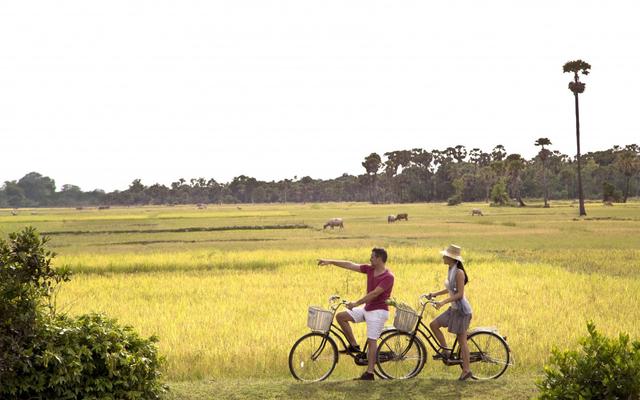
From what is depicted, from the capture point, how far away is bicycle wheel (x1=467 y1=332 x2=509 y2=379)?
9.31 metres

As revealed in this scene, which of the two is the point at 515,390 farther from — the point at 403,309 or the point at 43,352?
the point at 43,352

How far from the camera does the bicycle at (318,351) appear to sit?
28.8ft

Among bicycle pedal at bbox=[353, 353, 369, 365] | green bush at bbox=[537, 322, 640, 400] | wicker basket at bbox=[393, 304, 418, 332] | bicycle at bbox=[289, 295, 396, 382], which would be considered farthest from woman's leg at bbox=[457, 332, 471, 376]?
green bush at bbox=[537, 322, 640, 400]

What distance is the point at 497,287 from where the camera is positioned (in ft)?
65.7

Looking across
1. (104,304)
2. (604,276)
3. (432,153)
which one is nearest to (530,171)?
(432,153)

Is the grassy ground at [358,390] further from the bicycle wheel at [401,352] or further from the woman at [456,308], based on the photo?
the woman at [456,308]

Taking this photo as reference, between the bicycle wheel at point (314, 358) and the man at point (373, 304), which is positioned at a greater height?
the man at point (373, 304)

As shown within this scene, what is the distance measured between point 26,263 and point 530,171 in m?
163

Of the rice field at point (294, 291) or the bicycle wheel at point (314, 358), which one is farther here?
the rice field at point (294, 291)

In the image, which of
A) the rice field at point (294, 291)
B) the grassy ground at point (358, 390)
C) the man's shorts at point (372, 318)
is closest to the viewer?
the grassy ground at point (358, 390)

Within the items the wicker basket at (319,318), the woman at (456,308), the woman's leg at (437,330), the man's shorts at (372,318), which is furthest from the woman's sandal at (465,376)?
the wicker basket at (319,318)

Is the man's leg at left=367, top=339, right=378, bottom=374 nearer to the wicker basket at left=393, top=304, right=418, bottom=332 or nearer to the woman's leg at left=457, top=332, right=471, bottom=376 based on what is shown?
the wicker basket at left=393, top=304, right=418, bottom=332

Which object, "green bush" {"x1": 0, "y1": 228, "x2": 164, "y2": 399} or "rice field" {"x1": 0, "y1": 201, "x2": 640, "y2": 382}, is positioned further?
"rice field" {"x1": 0, "y1": 201, "x2": 640, "y2": 382}

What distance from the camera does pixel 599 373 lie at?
6.23 meters
